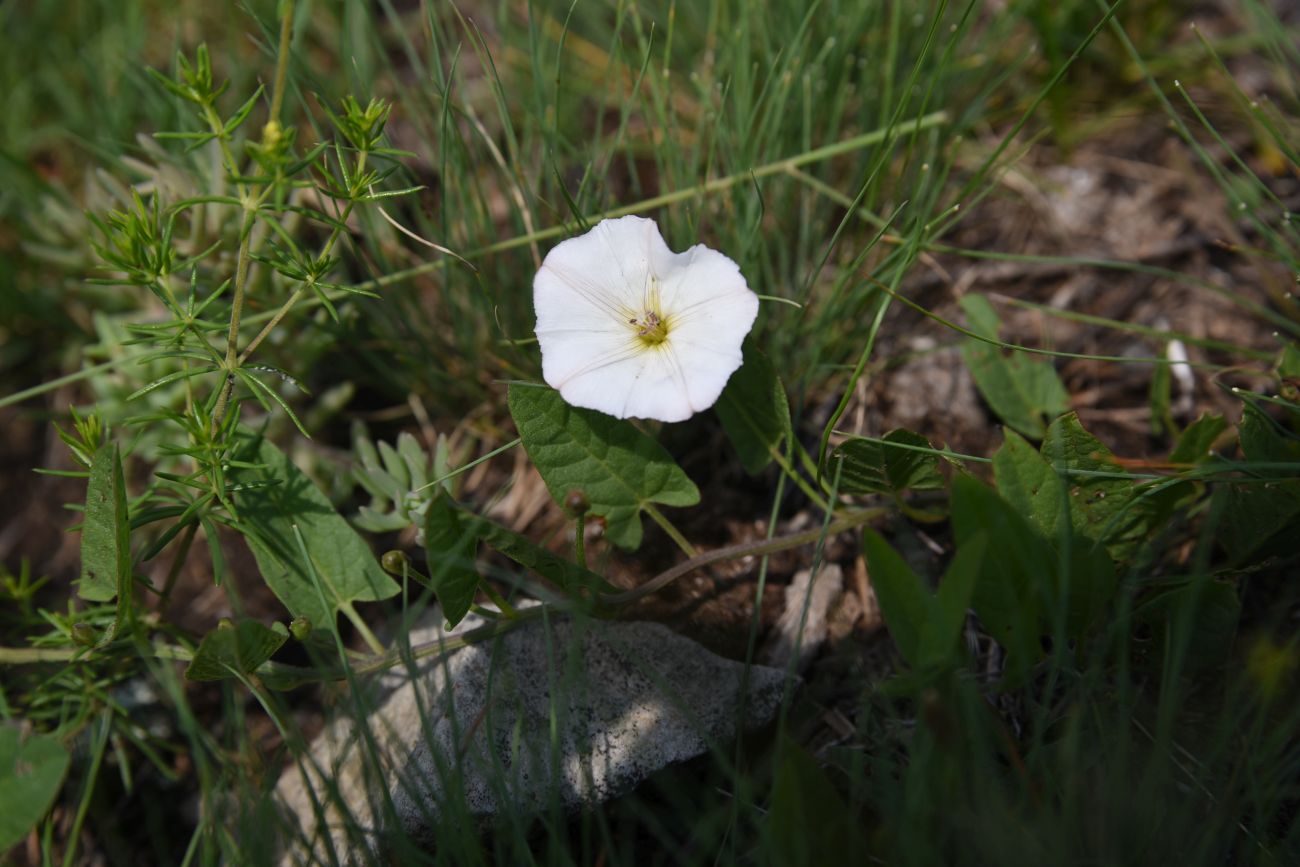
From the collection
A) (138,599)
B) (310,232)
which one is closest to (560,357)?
(138,599)

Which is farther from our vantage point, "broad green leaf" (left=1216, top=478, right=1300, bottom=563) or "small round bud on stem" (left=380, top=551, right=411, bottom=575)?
"broad green leaf" (left=1216, top=478, right=1300, bottom=563)

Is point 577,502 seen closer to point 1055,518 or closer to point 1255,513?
point 1055,518

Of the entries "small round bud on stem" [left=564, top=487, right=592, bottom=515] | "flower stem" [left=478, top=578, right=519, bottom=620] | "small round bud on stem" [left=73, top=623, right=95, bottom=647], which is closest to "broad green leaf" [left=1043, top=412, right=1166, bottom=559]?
"small round bud on stem" [left=564, top=487, right=592, bottom=515]

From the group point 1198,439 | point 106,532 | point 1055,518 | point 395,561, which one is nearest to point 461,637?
point 395,561

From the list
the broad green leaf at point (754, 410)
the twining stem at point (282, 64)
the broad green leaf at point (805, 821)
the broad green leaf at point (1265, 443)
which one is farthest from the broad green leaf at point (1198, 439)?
the twining stem at point (282, 64)

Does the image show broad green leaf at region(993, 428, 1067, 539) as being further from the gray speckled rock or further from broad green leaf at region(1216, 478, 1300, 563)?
the gray speckled rock
